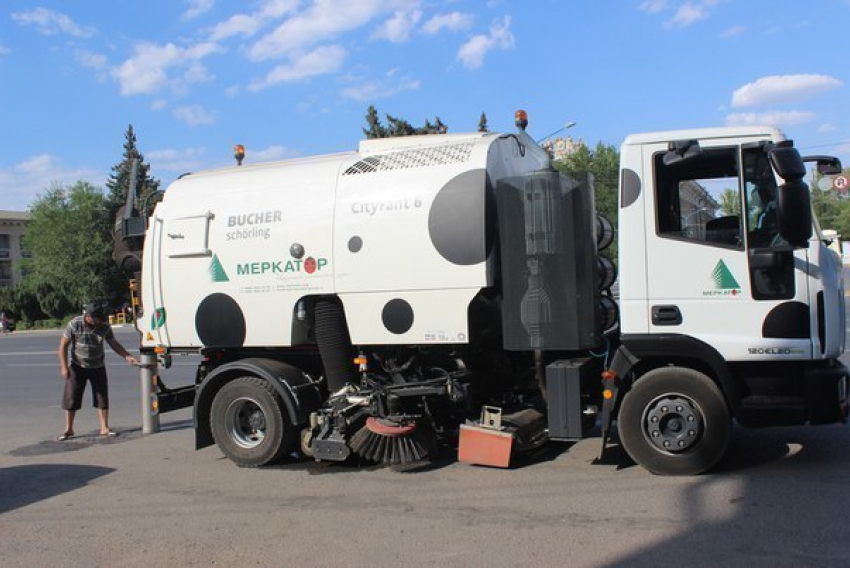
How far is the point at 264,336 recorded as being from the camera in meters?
6.71

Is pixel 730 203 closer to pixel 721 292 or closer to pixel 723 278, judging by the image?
pixel 723 278

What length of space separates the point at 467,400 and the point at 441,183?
194 cm

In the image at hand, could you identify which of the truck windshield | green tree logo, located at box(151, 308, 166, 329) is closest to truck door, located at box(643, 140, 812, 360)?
the truck windshield

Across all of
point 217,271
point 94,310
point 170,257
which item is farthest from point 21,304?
point 217,271

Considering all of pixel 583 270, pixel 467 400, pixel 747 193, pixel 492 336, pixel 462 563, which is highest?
pixel 747 193

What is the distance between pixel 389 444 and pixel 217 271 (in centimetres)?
238

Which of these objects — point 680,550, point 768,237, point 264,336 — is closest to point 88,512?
point 264,336

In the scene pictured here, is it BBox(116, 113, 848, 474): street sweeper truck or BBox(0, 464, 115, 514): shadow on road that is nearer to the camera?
BBox(116, 113, 848, 474): street sweeper truck

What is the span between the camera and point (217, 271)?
6.85m

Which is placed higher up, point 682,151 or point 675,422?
point 682,151

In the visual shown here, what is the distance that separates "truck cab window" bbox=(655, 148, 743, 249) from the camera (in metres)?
5.46

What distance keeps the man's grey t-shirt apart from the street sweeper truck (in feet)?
5.75

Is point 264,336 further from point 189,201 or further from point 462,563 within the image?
point 462,563

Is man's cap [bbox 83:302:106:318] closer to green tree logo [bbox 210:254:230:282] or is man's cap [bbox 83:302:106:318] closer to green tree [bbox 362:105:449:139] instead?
green tree logo [bbox 210:254:230:282]
